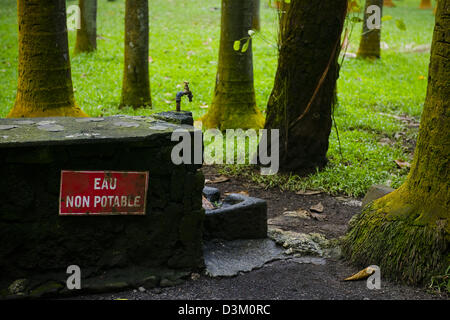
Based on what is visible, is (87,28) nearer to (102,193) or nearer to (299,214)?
(299,214)

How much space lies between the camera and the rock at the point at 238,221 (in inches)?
174

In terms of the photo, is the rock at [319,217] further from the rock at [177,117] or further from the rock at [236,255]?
the rock at [177,117]

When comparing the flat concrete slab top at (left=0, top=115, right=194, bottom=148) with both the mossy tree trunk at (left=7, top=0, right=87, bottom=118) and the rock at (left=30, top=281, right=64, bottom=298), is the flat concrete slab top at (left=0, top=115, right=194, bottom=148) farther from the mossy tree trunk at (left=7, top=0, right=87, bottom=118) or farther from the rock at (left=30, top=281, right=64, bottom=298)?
the mossy tree trunk at (left=7, top=0, right=87, bottom=118)

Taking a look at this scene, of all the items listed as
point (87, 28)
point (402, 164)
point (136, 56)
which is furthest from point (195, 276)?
point (87, 28)

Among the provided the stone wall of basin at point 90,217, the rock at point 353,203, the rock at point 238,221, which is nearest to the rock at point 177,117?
the stone wall of basin at point 90,217

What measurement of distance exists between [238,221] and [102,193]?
1.24 m

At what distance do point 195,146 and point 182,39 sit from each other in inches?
445

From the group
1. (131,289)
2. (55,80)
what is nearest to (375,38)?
(55,80)

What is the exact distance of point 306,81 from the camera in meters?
6.18

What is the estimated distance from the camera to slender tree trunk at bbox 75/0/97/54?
40.2 feet

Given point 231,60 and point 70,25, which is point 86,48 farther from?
point 231,60

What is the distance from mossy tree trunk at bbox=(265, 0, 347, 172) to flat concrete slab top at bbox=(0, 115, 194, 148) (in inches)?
94.6

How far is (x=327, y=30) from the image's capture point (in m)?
6.02

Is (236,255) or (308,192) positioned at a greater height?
(308,192)
